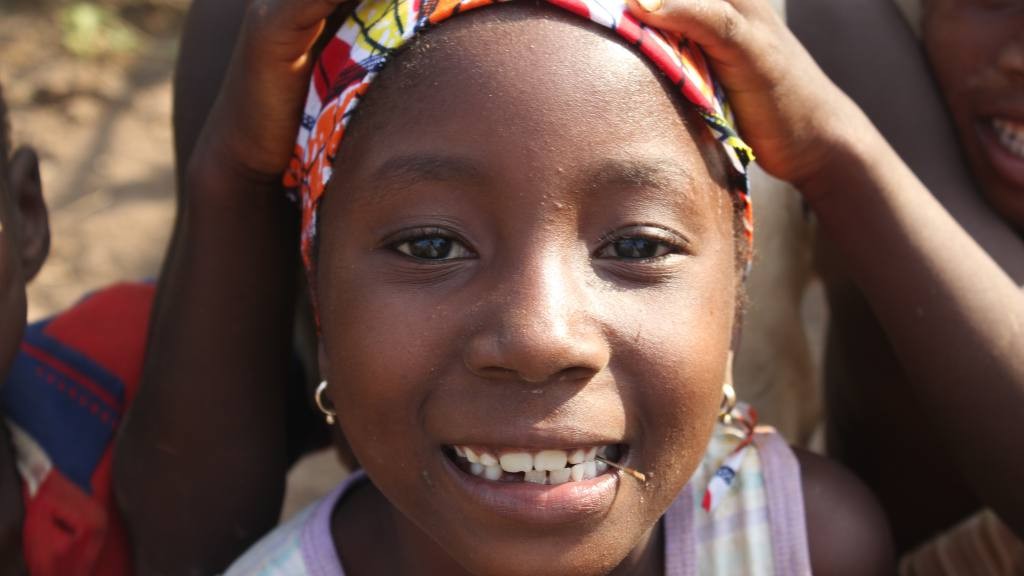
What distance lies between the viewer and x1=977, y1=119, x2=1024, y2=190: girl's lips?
2279 mm

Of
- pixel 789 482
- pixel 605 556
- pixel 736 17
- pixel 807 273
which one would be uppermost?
pixel 736 17

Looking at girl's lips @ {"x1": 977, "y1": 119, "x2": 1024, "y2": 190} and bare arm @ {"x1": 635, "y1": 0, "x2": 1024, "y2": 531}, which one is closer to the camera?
bare arm @ {"x1": 635, "y1": 0, "x2": 1024, "y2": 531}

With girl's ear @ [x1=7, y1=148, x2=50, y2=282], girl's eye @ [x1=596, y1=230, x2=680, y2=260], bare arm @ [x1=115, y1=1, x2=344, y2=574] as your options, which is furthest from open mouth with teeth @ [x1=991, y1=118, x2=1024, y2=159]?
girl's ear @ [x1=7, y1=148, x2=50, y2=282]

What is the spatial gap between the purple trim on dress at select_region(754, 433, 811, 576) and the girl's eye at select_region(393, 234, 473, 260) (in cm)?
73

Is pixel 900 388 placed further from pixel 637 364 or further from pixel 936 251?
pixel 637 364

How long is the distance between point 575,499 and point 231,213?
0.86 m

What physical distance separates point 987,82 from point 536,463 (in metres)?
1.20

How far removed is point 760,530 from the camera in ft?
6.77

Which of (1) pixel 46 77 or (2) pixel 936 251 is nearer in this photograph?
(2) pixel 936 251

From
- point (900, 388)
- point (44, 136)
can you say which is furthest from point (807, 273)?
point (44, 136)

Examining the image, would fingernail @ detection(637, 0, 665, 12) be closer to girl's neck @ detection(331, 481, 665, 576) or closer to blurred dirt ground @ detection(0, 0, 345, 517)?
girl's neck @ detection(331, 481, 665, 576)

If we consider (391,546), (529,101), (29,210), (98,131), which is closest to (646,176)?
(529,101)

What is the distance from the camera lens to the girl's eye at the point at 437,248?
172cm

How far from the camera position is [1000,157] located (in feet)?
7.52
